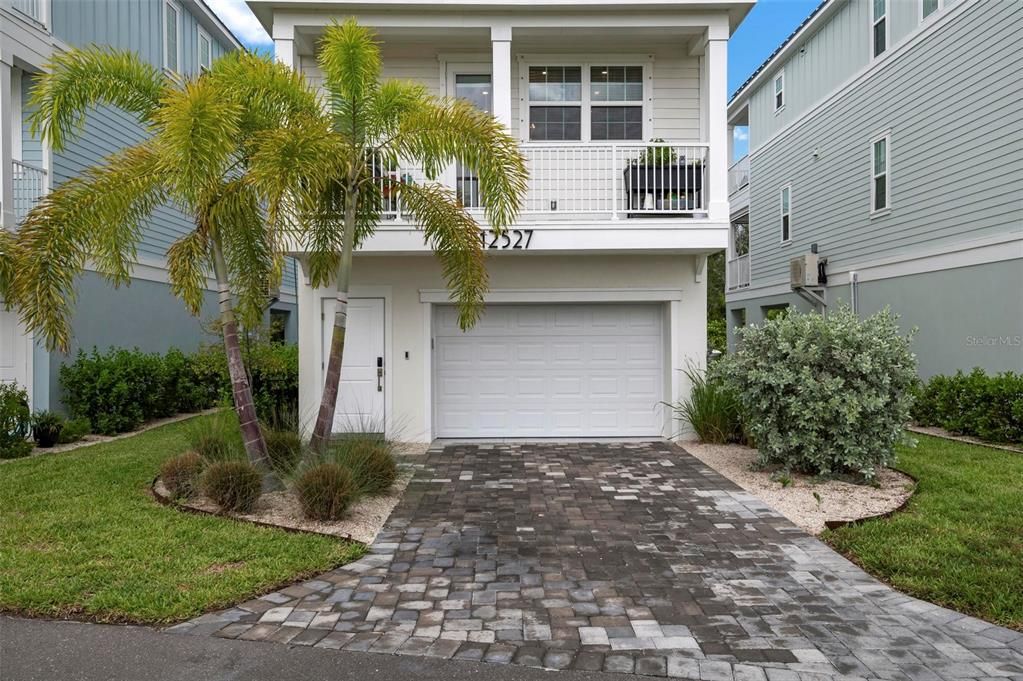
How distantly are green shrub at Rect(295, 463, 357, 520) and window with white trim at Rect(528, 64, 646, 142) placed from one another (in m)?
6.67

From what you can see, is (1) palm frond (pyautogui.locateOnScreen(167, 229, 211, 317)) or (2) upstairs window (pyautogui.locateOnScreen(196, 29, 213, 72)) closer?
(1) palm frond (pyautogui.locateOnScreen(167, 229, 211, 317))

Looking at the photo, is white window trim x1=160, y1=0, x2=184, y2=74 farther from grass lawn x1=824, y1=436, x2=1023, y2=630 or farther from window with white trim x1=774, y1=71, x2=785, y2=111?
window with white trim x1=774, y1=71, x2=785, y2=111

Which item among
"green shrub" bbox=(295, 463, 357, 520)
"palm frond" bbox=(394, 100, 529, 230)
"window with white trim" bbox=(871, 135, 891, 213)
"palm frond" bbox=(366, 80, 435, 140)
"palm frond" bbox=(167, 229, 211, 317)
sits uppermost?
"window with white trim" bbox=(871, 135, 891, 213)

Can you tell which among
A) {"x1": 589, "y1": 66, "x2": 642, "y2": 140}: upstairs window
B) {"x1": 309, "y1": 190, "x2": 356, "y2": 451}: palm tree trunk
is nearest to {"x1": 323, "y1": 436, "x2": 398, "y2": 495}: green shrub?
{"x1": 309, "y1": 190, "x2": 356, "y2": 451}: palm tree trunk

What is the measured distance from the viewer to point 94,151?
12227 millimetres

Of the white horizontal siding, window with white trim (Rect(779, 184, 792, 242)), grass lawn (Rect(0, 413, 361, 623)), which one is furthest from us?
window with white trim (Rect(779, 184, 792, 242))

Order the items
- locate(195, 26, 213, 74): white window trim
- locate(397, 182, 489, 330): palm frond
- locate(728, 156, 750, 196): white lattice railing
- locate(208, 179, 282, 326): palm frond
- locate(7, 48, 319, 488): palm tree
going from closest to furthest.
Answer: locate(7, 48, 319, 488): palm tree < locate(208, 179, 282, 326): palm frond < locate(397, 182, 489, 330): palm frond < locate(195, 26, 213, 74): white window trim < locate(728, 156, 750, 196): white lattice railing

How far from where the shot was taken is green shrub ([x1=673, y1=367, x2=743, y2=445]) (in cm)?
969

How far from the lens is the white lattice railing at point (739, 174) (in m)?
22.1

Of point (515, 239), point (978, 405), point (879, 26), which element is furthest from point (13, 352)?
point (879, 26)

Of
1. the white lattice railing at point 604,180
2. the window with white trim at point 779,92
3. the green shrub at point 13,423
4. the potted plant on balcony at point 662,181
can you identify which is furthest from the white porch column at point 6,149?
the window with white trim at point 779,92

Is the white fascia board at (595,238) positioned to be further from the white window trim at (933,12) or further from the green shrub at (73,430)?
the white window trim at (933,12)

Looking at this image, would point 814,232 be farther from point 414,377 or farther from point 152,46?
A: point 152,46

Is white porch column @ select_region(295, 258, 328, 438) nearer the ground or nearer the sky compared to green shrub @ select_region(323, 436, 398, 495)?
nearer the sky
